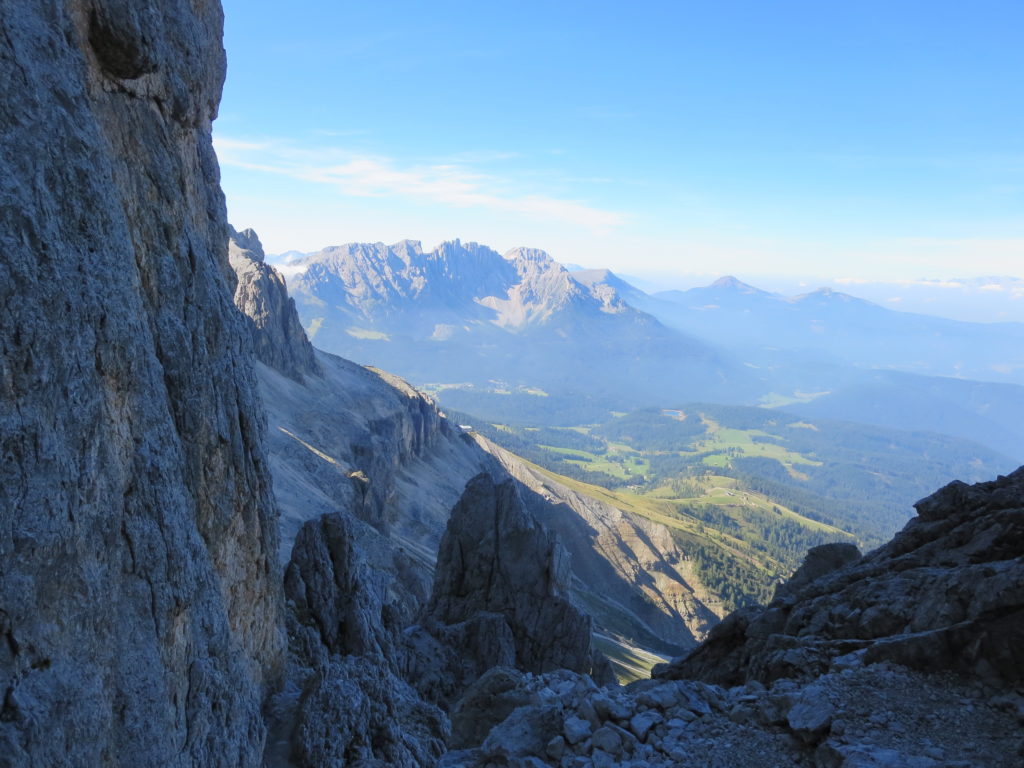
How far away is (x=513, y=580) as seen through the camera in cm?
4753

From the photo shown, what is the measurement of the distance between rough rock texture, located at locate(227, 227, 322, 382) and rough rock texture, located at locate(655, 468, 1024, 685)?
12207 centimetres

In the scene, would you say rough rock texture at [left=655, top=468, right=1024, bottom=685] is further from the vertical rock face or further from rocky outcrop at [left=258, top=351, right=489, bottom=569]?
rocky outcrop at [left=258, top=351, right=489, bottom=569]

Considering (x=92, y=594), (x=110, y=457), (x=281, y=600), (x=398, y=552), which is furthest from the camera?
(x=398, y=552)

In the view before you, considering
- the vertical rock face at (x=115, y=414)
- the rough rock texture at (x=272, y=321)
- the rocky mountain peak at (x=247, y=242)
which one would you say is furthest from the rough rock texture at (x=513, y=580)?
the rocky mountain peak at (x=247, y=242)

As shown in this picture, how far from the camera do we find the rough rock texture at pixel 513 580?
147 feet

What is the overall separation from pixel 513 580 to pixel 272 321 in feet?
350

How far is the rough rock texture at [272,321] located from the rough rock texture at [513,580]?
9322 cm

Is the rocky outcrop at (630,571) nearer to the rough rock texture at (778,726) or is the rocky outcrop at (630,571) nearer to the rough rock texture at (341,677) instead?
the rough rock texture at (341,677)

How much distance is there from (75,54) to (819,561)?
3340 centimetres

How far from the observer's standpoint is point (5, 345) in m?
11.0

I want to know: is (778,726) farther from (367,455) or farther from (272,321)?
(272,321)

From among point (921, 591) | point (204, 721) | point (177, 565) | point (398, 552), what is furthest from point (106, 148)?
point (398, 552)

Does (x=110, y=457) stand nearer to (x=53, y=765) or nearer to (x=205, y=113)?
(x=53, y=765)

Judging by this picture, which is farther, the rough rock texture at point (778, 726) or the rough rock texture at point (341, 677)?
the rough rock texture at point (341, 677)
